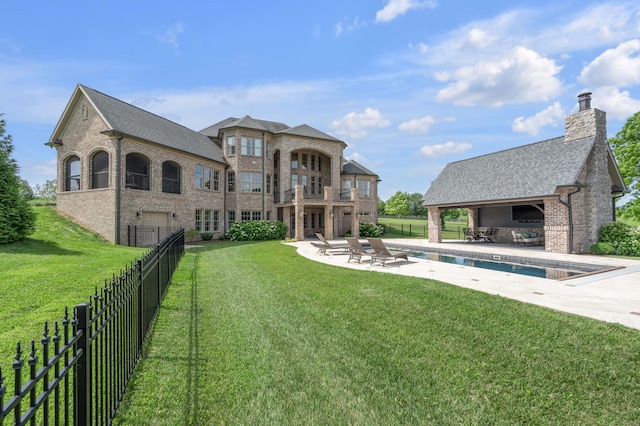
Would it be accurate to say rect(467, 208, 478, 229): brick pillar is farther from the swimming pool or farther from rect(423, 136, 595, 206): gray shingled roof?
the swimming pool

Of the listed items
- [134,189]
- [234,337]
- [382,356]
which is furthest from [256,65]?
[382,356]

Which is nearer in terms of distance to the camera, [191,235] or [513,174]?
[513,174]

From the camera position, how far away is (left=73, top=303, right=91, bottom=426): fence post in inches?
92.0

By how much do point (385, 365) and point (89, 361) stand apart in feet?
10.9

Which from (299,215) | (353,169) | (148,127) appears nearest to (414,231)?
(353,169)

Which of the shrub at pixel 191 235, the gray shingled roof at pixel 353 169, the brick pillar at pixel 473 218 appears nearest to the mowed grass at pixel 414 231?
the brick pillar at pixel 473 218

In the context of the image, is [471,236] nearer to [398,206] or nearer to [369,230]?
[369,230]

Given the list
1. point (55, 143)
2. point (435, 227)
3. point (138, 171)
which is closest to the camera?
point (55, 143)

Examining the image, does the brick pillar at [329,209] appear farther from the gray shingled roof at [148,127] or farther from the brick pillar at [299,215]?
the gray shingled roof at [148,127]

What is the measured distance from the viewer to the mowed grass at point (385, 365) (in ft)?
10.6

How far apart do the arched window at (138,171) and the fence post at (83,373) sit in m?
20.8

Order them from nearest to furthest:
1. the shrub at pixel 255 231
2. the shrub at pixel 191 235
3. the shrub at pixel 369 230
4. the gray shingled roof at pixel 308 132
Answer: the shrub at pixel 191 235, the shrub at pixel 255 231, the gray shingled roof at pixel 308 132, the shrub at pixel 369 230

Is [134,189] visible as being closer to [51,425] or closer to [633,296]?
[51,425]

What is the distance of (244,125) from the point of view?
89.6ft
